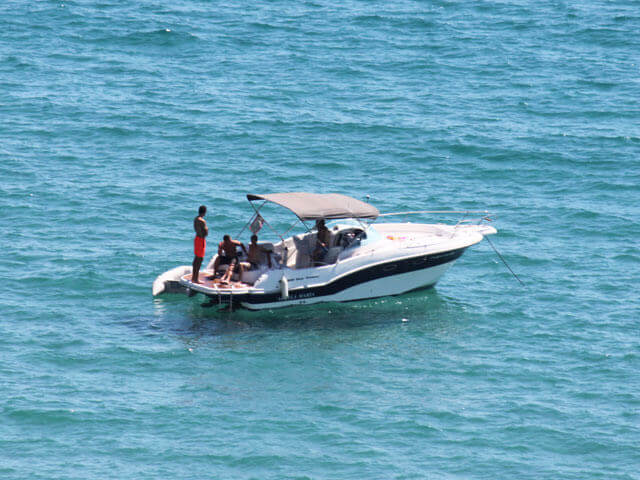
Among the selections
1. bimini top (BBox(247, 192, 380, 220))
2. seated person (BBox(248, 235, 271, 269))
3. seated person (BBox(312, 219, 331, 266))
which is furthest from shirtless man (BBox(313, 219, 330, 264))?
seated person (BBox(248, 235, 271, 269))

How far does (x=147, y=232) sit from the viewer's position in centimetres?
3347

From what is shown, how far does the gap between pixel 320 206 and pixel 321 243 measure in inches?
44.9

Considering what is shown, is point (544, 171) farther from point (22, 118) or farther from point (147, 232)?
point (22, 118)

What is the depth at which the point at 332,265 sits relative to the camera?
2859 centimetres

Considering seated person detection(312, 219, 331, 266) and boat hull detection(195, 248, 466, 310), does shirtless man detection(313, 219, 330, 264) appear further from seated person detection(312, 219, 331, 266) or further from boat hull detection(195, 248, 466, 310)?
boat hull detection(195, 248, 466, 310)

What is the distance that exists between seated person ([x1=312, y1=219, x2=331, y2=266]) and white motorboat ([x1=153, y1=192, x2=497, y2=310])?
0.13 ft

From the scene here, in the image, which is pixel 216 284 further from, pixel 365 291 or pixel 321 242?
pixel 365 291

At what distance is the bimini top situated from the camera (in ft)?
91.7

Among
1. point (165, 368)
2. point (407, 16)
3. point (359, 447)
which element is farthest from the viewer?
point (407, 16)

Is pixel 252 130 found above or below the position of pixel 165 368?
above

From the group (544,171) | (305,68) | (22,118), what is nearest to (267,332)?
(544,171)

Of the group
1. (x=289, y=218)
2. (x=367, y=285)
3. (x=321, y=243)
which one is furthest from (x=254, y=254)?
(x=289, y=218)

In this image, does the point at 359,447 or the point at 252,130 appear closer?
the point at 359,447

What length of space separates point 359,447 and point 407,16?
40.1 metres
